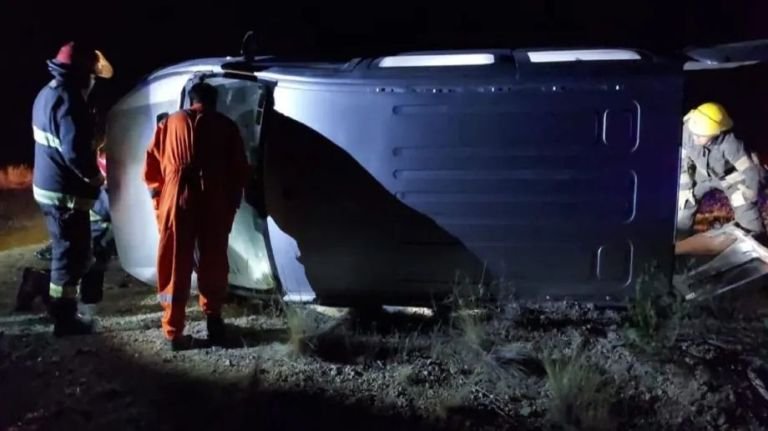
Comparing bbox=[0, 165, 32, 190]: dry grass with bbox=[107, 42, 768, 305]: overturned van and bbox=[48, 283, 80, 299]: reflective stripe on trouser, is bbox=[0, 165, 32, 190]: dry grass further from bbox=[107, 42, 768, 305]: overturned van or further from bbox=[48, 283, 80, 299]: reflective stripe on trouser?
bbox=[107, 42, 768, 305]: overturned van

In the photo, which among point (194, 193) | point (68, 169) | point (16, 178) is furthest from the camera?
point (16, 178)

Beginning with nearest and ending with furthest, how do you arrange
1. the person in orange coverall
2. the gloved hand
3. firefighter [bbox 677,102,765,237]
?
the person in orange coverall
firefighter [bbox 677,102,765,237]
the gloved hand

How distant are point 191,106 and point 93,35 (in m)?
18.3

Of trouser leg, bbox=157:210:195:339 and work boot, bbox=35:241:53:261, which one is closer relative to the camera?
trouser leg, bbox=157:210:195:339

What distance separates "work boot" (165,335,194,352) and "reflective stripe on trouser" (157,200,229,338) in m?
0.03

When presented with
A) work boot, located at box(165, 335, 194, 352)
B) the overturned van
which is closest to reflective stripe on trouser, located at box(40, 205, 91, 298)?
work boot, located at box(165, 335, 194, 352)

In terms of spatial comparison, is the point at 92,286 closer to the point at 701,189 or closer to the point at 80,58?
the point at 80,58

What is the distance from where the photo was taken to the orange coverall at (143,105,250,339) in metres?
4.95

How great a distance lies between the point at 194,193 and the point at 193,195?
13 mm

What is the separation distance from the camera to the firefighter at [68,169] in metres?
5.29

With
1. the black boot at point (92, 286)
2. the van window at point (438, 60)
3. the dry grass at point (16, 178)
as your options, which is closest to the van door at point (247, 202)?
the van window at point (438, 60)

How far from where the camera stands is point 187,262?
16.5 ft

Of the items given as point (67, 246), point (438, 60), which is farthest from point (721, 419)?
point (67, 246)

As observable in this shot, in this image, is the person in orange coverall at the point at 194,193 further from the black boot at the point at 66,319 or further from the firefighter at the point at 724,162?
the firefighter at the point at 724,162
